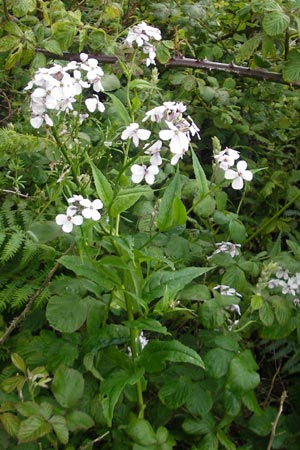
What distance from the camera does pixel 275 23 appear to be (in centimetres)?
215

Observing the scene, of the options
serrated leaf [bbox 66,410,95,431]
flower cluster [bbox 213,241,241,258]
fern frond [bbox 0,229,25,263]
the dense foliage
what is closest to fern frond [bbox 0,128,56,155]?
the dense foliage

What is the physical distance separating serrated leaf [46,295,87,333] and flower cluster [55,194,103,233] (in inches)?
10.2

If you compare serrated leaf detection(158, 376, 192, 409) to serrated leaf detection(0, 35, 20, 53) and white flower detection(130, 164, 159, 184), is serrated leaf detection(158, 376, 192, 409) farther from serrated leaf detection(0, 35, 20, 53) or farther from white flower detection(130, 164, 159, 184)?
serrated leaf detection(0, 35, 20, 53)

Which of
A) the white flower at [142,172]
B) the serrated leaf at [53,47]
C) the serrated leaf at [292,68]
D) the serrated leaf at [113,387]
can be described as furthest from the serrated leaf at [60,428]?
the serrated leaf at [292,68]

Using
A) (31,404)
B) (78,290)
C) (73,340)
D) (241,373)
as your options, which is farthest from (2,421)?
(241,373)

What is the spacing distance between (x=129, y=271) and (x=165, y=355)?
0.72ft

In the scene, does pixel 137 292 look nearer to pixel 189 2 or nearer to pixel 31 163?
pixel 31 163

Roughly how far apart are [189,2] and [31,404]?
1.90 m

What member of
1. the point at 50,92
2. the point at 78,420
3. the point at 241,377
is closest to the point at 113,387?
the point at 78,420

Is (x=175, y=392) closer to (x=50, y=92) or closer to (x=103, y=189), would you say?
(x=103, y=189)

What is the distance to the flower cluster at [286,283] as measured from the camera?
1910mm

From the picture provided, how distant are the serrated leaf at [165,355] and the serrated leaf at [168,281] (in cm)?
12

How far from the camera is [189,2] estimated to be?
272 centimetres

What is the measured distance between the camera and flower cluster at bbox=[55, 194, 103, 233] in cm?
139
